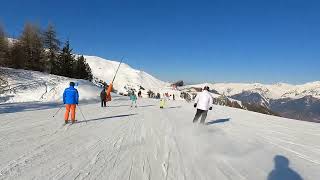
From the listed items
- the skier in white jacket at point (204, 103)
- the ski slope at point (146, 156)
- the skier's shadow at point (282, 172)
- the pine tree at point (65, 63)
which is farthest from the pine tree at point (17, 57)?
the skier's shadow at point (282, 172)

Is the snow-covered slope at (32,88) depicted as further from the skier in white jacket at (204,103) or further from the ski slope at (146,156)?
the ski slope at (146,156)

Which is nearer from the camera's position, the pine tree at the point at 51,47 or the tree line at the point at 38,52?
the tree line at the point at 38,52

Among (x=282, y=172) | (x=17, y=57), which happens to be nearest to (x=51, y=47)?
(x=17, y=57)

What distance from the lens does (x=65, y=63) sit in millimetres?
63656

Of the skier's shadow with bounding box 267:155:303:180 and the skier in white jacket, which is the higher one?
the skier in white jacket

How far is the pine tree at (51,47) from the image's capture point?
61344mm

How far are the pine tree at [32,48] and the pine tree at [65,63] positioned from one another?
4.88 metres

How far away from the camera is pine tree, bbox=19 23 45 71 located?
5528cm

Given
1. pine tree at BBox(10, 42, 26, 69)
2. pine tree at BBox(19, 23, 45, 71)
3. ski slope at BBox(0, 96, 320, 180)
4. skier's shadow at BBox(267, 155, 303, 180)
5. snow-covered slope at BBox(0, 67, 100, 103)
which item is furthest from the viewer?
pine tree at BBox(19, 23, 45, 71)

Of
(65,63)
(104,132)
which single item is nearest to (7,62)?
(65,63)

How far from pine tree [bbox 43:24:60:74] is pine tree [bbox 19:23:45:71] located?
281cm

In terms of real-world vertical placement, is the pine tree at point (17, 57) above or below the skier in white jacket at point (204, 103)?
above

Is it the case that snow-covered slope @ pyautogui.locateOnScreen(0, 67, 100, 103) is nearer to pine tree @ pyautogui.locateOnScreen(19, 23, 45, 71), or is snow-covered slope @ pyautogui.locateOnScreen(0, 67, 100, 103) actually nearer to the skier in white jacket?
pine tree @ pyautogui.locateOnScreen(19, 23, 45, 71)

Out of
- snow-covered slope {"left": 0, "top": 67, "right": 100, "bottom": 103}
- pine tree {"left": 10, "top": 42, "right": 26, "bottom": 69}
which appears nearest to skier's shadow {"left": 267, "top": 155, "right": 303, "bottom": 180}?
snow-covered slope {"left": 0, "top": 67, "right": 100, "bottom": 103}
